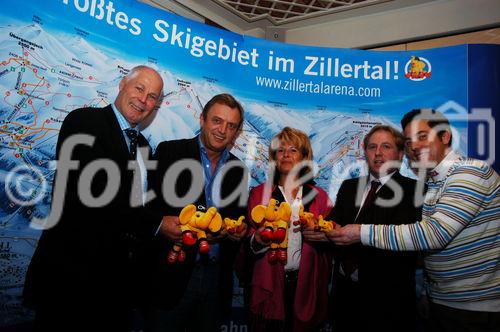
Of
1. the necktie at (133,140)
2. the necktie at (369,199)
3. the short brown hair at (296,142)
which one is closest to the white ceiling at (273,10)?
the short brown hair at (296,142)

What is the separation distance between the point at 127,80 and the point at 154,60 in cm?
35

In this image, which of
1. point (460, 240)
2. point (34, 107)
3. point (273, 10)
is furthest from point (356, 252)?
point (273, 10)

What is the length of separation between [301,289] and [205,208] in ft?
2.61

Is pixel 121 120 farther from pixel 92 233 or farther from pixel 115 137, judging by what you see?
pixel 92 233

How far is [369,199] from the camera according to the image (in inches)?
88.2

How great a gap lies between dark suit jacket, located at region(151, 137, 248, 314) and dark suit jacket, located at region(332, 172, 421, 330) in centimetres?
81

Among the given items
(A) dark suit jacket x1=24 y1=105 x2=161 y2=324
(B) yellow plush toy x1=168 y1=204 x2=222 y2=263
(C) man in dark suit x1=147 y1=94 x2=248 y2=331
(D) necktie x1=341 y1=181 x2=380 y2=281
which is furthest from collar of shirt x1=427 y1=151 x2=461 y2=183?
(A) dark suit jacket x1=24 y1=105 x2=161 y2=324

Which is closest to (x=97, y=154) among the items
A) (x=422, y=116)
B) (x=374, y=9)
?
(x=422, y=116)

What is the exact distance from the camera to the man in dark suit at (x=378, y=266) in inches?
79.5

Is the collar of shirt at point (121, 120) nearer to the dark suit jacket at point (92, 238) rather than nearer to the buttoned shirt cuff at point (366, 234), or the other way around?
the dark suit jacket at point (92, 238)

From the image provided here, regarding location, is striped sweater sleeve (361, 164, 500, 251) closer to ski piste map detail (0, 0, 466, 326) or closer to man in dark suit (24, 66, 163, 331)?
ski piste map detail (0, 0, 466, 326)

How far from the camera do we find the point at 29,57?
6.23 feet

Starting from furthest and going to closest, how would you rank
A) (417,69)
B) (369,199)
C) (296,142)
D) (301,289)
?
(417,69) < (296,142) < (369,199) < (301,289)

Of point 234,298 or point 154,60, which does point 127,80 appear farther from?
point 234,298
